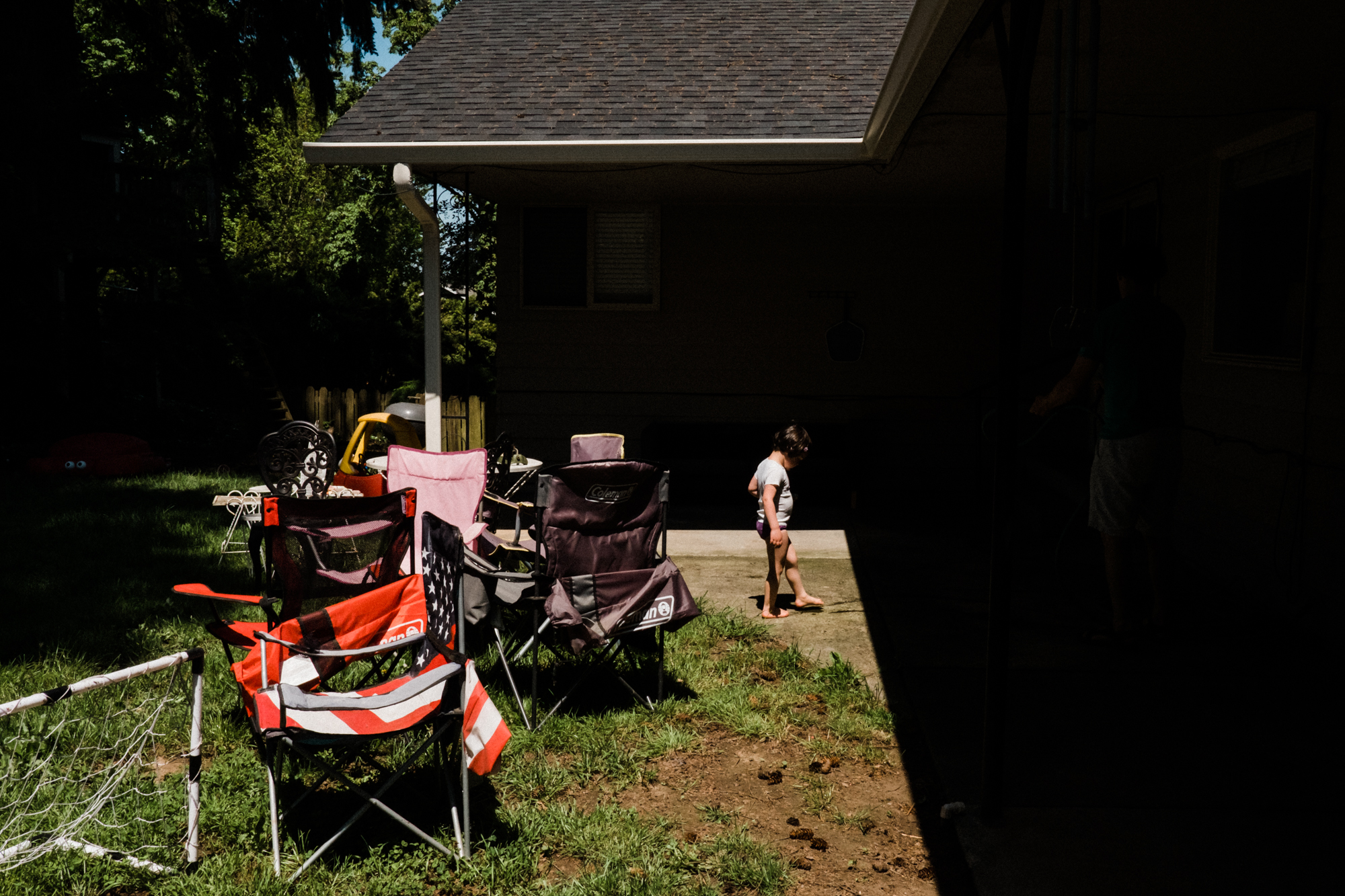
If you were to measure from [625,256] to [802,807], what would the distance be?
7.30 metres

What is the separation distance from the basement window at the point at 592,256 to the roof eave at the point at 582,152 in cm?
226

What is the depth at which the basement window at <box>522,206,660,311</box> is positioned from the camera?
10.3 metres

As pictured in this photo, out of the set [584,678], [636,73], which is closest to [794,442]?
[584,678]

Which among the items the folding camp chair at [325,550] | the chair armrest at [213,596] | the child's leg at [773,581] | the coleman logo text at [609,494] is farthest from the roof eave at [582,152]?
the chair armrest at [213,596]

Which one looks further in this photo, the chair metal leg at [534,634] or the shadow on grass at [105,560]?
the shadow on grass at [105,560]

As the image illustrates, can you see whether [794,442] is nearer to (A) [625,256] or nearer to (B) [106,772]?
(B) [106,772]

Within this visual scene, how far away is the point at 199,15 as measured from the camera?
14.2m

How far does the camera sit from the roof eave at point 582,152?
780 centimetres

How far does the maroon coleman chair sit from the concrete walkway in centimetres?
108

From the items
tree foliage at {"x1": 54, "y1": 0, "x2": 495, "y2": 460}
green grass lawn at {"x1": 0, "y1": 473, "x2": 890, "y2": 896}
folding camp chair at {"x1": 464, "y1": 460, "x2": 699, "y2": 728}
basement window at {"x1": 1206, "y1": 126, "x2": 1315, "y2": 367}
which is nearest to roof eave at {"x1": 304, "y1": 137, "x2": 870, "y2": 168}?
tree foliage at {"x1": 54, "y1": 0, "x2": 495, "y2": 460}

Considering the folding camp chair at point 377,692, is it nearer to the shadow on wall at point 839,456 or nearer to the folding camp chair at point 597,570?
the folding camp chair at point 597,570

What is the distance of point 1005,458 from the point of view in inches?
138

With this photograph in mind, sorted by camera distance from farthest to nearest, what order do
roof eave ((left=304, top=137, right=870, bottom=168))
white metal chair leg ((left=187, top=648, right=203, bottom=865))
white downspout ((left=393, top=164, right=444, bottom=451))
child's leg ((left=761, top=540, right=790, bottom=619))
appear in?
white downspout ((left=393, top=164, right=444, bottom=451)) < roof eave ((left=304, top=137, right=870, bottom=168)) < child's leg ((left=761, top=540, right=790, bottom=619)) < white metal chair leg ((left=187, top=648, right=203, bottom=865))

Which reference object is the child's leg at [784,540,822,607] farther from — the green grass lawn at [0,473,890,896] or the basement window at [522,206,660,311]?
the basement window at [522,206,660,311]
